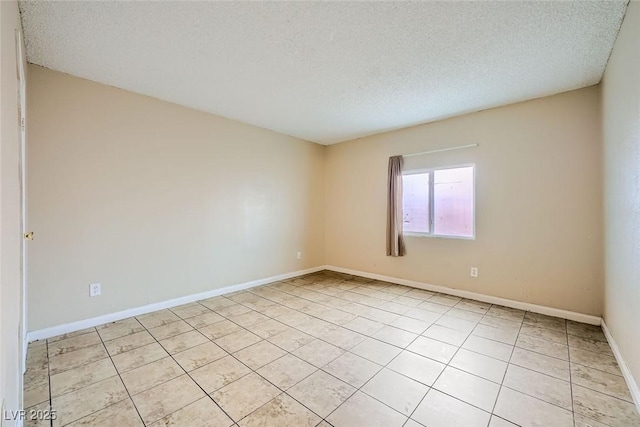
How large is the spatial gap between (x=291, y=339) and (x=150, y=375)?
1112 mm

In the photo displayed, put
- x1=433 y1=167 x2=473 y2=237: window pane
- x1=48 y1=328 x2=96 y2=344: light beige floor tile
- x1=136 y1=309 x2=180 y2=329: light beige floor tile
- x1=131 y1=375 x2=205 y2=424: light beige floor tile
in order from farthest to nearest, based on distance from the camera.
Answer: x1=433 y1=167 x2=473 y2=237: window pane
x1=136 y1=309 x2=180 y2=329: light beige floor tile
x1=48 y1=328 x2=96 y2=344: light beige floor tile
x1=131 y1=375 x2=205 y2=424: light beige floor tile

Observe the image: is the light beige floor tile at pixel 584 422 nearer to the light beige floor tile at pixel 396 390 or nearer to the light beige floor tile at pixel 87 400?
the light beige floor tile at pixel 396 390

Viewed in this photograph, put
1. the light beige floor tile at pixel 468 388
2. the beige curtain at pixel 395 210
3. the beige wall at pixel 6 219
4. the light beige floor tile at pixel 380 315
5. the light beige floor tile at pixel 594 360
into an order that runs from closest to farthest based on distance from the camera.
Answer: the beige wall at pixel 6 219 < the light beige floor tile at pixel 468 388 < the light beige floor tile at pixel 594 360 < the light beige floor tile at pixel 380 315 < the beige curtain at pixel 395 210

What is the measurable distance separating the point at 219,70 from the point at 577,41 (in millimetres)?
2993

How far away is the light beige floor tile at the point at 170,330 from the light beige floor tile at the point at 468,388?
2326mm

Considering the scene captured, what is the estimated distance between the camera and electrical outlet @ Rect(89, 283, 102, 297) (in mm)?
2791

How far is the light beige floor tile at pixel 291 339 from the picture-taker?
94.5 inches

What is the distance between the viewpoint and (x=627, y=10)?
178cm

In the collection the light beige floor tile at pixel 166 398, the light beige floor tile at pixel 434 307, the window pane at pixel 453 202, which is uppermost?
the window pane at pixel 453 202

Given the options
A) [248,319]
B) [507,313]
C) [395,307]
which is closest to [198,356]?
[248,319]

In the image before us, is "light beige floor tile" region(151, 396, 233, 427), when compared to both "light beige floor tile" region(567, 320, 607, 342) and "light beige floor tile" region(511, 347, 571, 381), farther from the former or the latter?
"light beige floor tile" region(567, 320, 607, 342)

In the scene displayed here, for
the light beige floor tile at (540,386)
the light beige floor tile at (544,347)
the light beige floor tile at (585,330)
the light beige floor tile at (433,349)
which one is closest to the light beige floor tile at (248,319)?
the light beige floor tile at (433,349)

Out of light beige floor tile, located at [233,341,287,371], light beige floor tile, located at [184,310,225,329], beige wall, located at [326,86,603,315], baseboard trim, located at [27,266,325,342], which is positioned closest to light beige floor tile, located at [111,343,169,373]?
light beige floor tile, located at [184,310,225,329]

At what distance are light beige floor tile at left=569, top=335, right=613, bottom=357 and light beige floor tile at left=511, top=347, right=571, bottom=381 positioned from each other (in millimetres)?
435
